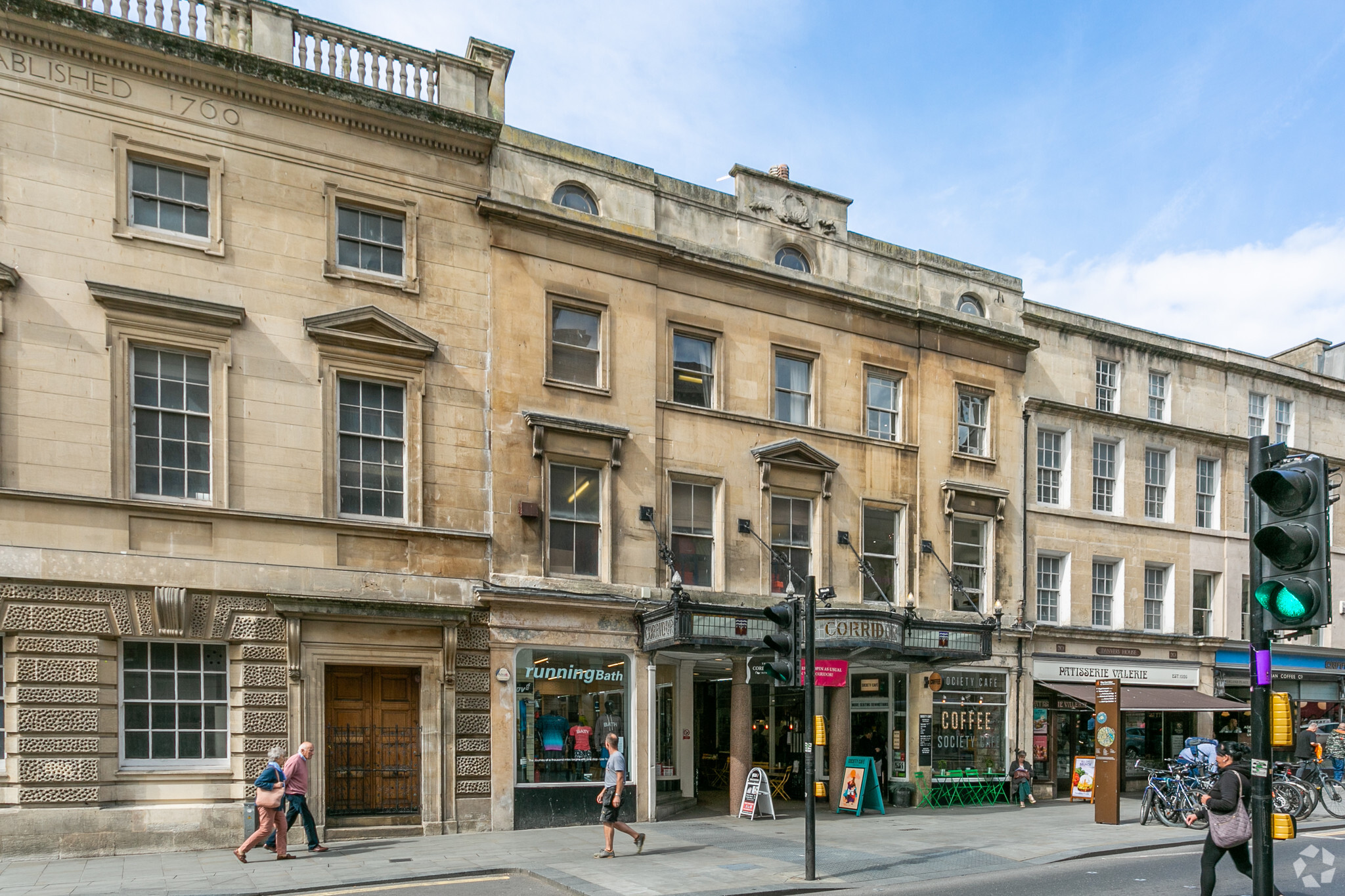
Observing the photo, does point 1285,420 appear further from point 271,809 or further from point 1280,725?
point 271,809

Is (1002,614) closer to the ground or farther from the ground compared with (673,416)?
closer to the ground

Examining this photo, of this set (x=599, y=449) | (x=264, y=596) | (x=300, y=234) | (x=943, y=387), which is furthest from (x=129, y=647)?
(x=943, y=387)

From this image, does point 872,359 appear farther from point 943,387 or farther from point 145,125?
point 145,125

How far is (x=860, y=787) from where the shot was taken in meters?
20.9

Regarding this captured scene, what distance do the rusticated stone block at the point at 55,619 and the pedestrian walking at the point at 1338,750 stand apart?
1021 inches

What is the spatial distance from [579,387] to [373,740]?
6801mm

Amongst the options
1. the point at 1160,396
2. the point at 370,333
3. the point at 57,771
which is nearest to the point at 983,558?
the point at 1160,396

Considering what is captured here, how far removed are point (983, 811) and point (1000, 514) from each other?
659cm

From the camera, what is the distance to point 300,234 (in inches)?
677

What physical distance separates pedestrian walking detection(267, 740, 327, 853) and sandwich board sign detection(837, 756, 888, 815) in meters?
10.1

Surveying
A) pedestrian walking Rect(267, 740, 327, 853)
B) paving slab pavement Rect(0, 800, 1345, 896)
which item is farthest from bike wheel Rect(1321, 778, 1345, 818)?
pedestrian walking Rect(267, 740, 327, 853)

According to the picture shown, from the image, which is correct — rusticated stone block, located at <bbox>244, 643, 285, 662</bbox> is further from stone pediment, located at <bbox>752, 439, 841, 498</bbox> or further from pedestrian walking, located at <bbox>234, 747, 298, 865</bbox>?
stone pediment, located at <bbox>752, 439, 841, 498</bbox>

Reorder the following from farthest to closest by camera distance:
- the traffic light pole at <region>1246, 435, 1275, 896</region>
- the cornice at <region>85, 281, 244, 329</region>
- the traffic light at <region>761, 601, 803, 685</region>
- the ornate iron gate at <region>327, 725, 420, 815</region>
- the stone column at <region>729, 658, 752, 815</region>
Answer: the stone column at <region>729, 658, 752, 815</region> → the ornate iron gate at <region>327, 725, 420, 815</region> → the cornice at <region>85, 281, 244, 329</region> → the traffic light at <region>761, 601, 803, 685</region> → the traffic light pole at <region>1246, 435, 1275, 896</region>

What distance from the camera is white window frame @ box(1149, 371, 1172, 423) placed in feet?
93.0
